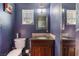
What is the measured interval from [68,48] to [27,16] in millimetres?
581

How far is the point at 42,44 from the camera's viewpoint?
5.33 feet

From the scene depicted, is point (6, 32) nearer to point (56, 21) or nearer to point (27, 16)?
point (27, 16)

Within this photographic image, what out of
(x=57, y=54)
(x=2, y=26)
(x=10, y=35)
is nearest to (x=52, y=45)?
(x=57, y=54)

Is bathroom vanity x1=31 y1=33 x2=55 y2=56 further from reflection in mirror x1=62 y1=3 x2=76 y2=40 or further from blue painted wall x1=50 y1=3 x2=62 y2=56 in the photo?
reflection in mirror x1=62 y1=3 x2=76 y2=40

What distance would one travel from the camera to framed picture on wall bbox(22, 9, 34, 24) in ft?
5.22

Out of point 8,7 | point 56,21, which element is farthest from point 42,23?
point 8,7

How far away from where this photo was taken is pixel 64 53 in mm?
1565

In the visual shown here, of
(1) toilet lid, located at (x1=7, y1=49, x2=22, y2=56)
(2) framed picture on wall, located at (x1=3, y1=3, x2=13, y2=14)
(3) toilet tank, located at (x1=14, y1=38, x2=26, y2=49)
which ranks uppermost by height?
(2) framed picture on wall, located at (x1=3, y1=3, x2=13, y2=14)

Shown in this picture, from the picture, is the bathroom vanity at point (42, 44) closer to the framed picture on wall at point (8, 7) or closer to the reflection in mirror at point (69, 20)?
the reflection in mirror at point (69, 20)

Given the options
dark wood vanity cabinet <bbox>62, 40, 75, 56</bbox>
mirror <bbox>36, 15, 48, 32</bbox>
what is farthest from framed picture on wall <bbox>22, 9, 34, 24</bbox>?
dark wood vanity cabinet <bbox>62, 40, 75, 56</bbox>

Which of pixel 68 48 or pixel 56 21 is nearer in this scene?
pixel 68 48

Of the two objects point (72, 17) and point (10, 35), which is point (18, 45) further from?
point (72, 17)

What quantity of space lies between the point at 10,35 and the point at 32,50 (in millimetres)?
299

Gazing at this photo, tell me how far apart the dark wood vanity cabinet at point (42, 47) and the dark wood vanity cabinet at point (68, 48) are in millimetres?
131
